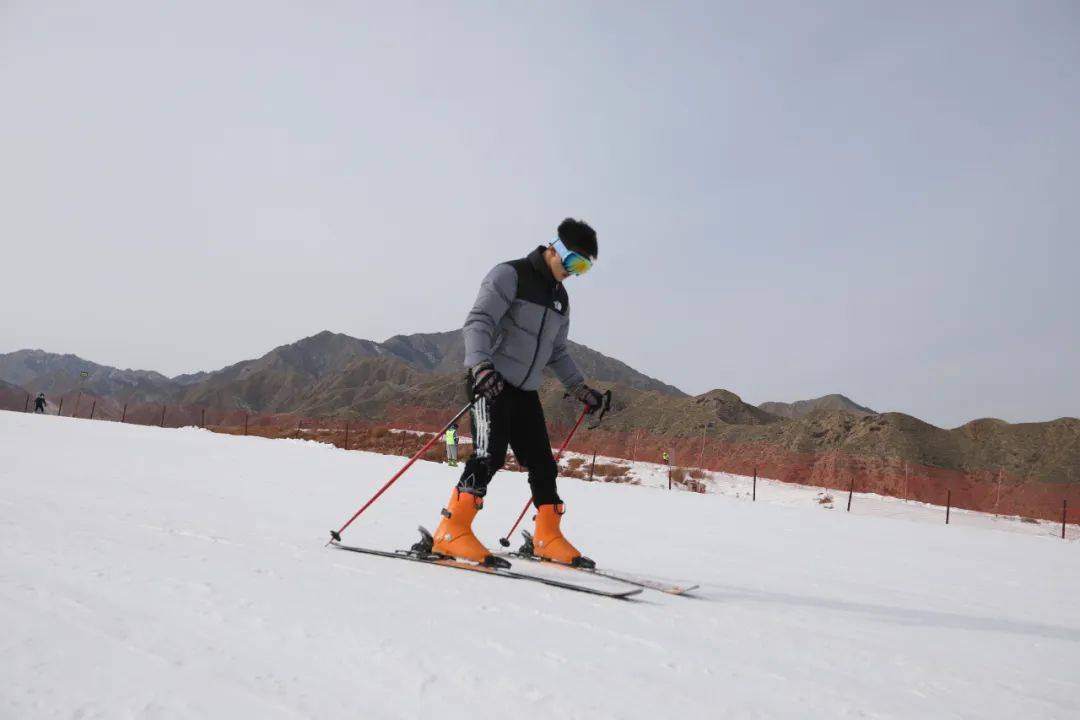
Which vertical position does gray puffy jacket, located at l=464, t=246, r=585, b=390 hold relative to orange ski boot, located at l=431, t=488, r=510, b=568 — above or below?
above

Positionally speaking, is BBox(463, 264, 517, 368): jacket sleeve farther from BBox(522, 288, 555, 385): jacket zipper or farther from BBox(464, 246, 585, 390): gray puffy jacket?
BBox(522, 288, 555, 385): jacket zipper

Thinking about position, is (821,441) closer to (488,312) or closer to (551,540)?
(551,540)

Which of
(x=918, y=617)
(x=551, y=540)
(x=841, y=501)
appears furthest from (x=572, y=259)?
(x=841, y=501)

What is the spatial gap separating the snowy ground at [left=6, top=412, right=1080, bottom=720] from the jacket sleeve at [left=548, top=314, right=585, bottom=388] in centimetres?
129

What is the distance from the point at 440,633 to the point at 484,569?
1.18 m

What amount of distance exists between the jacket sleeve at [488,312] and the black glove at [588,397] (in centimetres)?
95

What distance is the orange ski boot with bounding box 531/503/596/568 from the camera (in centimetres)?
365

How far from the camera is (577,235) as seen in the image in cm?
371

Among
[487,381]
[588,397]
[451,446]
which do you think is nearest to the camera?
[487,381]

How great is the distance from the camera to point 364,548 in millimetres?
3559

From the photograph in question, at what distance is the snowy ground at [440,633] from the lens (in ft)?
4.89

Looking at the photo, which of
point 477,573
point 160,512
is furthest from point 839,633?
point 160,512

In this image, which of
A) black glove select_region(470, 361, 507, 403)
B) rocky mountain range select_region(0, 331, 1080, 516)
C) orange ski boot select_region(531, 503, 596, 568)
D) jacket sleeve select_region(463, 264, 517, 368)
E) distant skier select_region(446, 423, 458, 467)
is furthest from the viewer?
rocky mountain range select_region(0, 331, 1080, 516)

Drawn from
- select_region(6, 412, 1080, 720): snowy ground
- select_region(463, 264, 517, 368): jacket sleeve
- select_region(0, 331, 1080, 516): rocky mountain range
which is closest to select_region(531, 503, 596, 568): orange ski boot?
select_region(6, 412, 1080, 720): snowy ground
